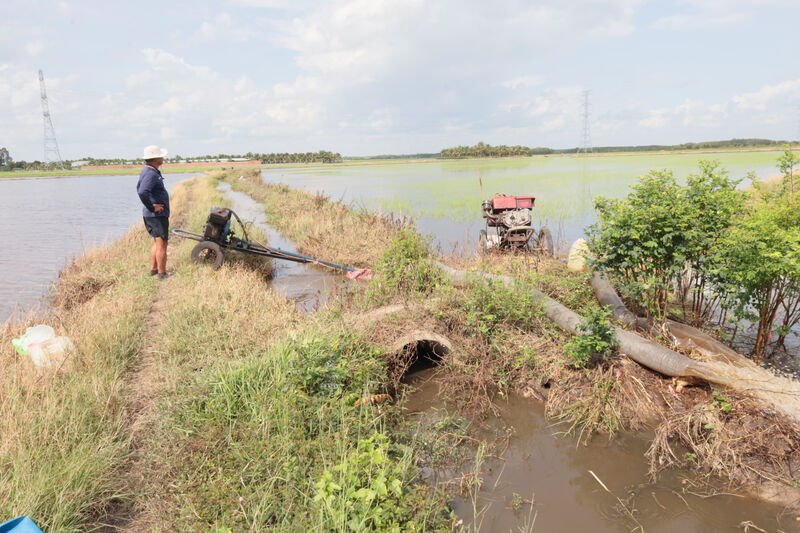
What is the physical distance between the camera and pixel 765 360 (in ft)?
14.7

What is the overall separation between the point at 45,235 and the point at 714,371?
18554 mm

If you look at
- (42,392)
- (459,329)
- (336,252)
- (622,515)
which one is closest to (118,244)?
(336,252)

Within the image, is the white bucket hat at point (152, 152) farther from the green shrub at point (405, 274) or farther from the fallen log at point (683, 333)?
the fallen log at point (683, 333)

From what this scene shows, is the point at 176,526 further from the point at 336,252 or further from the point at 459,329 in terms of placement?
the point at 336,252

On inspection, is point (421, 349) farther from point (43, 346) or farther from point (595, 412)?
point (43, 346)

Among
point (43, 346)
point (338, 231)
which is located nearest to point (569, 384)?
point (43, 346)

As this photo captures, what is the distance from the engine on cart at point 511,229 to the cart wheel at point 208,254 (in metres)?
4.94

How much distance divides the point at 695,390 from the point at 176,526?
4.22 meters

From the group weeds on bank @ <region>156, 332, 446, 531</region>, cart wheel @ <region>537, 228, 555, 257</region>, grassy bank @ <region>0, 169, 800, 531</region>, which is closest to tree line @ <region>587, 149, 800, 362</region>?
grassy bank @ <region>0, 169, 800, 531</region>

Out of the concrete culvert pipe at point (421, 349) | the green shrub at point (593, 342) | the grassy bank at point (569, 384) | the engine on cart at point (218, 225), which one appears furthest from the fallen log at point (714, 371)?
the engine on cart at point (218, 225)

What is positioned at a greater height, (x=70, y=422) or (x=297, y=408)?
(x=70, y=422)

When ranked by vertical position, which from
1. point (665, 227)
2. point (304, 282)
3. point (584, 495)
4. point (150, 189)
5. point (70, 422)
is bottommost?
point (584, 495)

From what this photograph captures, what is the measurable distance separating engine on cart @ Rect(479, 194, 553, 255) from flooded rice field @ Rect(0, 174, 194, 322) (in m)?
6.79

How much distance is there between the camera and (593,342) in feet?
13.0
